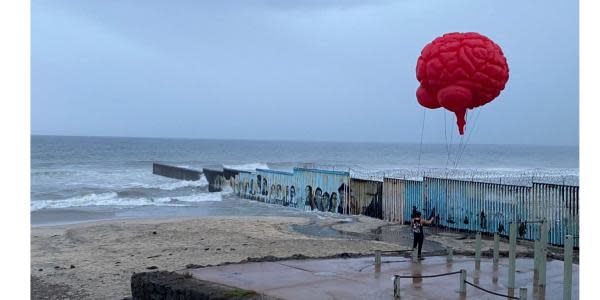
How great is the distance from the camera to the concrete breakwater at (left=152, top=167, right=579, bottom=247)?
17516mm

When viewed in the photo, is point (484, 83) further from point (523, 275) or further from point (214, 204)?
point (214, 204)

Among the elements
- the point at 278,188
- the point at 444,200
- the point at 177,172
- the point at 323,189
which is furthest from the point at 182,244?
the point at 177,172

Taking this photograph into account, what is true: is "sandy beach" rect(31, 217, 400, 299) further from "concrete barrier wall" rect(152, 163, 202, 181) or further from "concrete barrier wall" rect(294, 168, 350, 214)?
"concrete barrier wall" rect(152, 163, 202, 181)

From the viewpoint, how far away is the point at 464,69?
427 inches

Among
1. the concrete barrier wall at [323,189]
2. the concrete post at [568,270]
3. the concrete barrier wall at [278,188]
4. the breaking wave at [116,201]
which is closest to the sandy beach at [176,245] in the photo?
the concrete barrier wall at [323,189]

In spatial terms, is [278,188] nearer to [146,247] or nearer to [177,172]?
[146,247]

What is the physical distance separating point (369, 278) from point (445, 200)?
10.7 metres

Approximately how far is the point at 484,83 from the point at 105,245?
13.2 meters

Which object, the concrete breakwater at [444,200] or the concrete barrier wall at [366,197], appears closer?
the concrete breakwater at [444,200]

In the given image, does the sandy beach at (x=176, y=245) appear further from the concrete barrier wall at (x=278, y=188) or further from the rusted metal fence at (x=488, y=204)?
the concrete barrier wall at (x=278, y=188)

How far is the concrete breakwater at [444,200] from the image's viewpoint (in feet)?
57.5

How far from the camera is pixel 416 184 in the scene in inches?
869

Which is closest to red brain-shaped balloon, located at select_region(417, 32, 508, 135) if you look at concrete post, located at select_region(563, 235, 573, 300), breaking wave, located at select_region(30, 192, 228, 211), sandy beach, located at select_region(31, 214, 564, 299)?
concrete post, located at select_region(563, 235, 573, 300)

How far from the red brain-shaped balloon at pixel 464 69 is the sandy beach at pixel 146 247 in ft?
21.9
